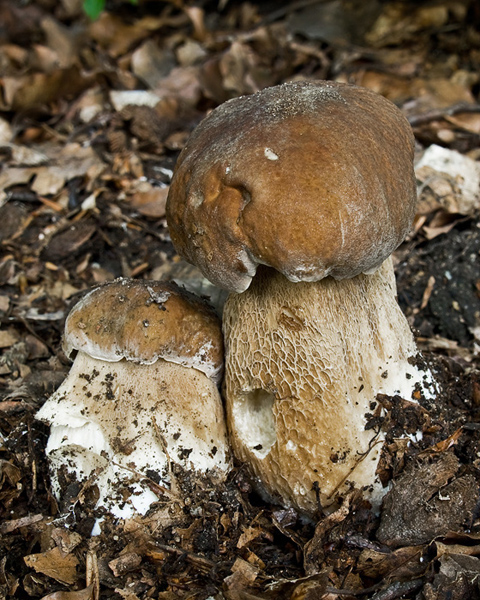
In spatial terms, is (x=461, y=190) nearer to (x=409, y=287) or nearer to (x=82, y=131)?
(x=409, y=287)

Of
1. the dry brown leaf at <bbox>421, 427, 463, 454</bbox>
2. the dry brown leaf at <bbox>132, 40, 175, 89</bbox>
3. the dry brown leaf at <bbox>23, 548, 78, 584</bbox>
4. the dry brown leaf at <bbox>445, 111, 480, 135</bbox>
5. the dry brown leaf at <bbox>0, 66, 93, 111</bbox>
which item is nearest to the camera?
the dry brown leaf at <bbox>23, 548, 78, 584</bbox>

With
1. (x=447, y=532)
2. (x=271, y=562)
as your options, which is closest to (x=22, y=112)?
(x=271, y=562)

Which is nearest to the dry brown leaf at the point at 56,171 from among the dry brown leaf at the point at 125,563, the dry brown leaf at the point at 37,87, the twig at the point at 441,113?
the dry brown leaf at the point at 37,87

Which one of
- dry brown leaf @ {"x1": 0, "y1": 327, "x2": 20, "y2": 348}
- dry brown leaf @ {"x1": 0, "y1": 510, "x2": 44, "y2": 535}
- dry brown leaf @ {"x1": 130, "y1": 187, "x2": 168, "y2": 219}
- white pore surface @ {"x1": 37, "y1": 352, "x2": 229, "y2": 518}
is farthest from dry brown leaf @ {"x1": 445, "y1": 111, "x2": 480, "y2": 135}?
dry brown leaf @ {"x1": 0, "y1": 510, "x2": 44, "y2": 535}

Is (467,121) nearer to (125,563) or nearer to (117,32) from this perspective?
(117,32)

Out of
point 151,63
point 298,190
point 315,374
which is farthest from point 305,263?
point 151,63

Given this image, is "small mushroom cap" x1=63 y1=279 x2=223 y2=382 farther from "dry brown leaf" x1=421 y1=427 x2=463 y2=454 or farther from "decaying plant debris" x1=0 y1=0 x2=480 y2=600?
"dry brown leaf" x1=421 y1=427 x2=463 y2=454

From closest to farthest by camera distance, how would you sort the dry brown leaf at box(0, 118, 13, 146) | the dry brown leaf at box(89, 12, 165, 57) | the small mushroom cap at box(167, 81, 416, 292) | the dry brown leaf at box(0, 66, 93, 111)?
the small mushroom cap at box(167, 81, 416, 292) → the dry brown leaf at box(0, 118, 13, 146) → the dry brown leaf at box(0, 66, 93, 111) → the dry brown leaf at box(89, 12, 165, 57)
